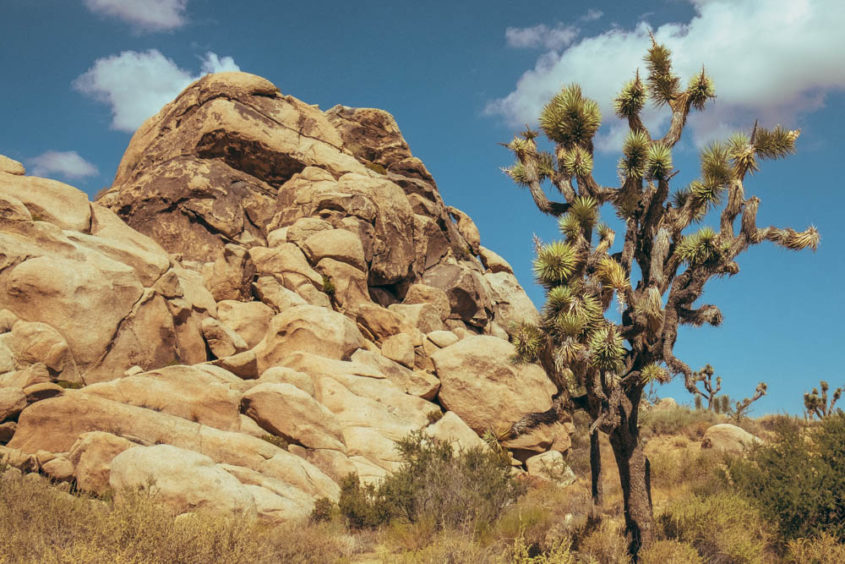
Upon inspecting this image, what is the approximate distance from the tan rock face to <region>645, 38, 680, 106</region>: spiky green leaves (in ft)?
37.9

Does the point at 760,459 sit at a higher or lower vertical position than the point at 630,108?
lower

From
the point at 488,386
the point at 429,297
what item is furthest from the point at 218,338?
the point at 429,297

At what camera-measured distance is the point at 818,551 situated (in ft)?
32.9

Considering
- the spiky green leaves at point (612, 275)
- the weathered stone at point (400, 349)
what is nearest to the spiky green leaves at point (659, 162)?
the spiky green leaves at point (612, 275)

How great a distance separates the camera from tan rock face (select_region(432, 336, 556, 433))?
837 inches

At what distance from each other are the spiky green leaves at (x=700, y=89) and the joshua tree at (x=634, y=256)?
0.02 metres

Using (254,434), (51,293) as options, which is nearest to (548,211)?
(254,434)

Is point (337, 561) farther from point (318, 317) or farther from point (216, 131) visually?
point (216, 131)

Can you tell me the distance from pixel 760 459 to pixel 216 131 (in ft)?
97.1

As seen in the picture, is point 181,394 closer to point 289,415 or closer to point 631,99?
point 289,415

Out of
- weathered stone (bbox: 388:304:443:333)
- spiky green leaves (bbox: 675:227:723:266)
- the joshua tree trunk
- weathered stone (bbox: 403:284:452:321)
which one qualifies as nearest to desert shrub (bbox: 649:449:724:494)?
the joshua tree trunk

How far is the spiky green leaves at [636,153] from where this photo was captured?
11773 millimetres

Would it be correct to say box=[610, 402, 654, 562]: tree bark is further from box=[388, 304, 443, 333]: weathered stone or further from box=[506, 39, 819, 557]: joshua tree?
box=[388, 304, 443, 333]: weathered stone

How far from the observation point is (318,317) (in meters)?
21.7
